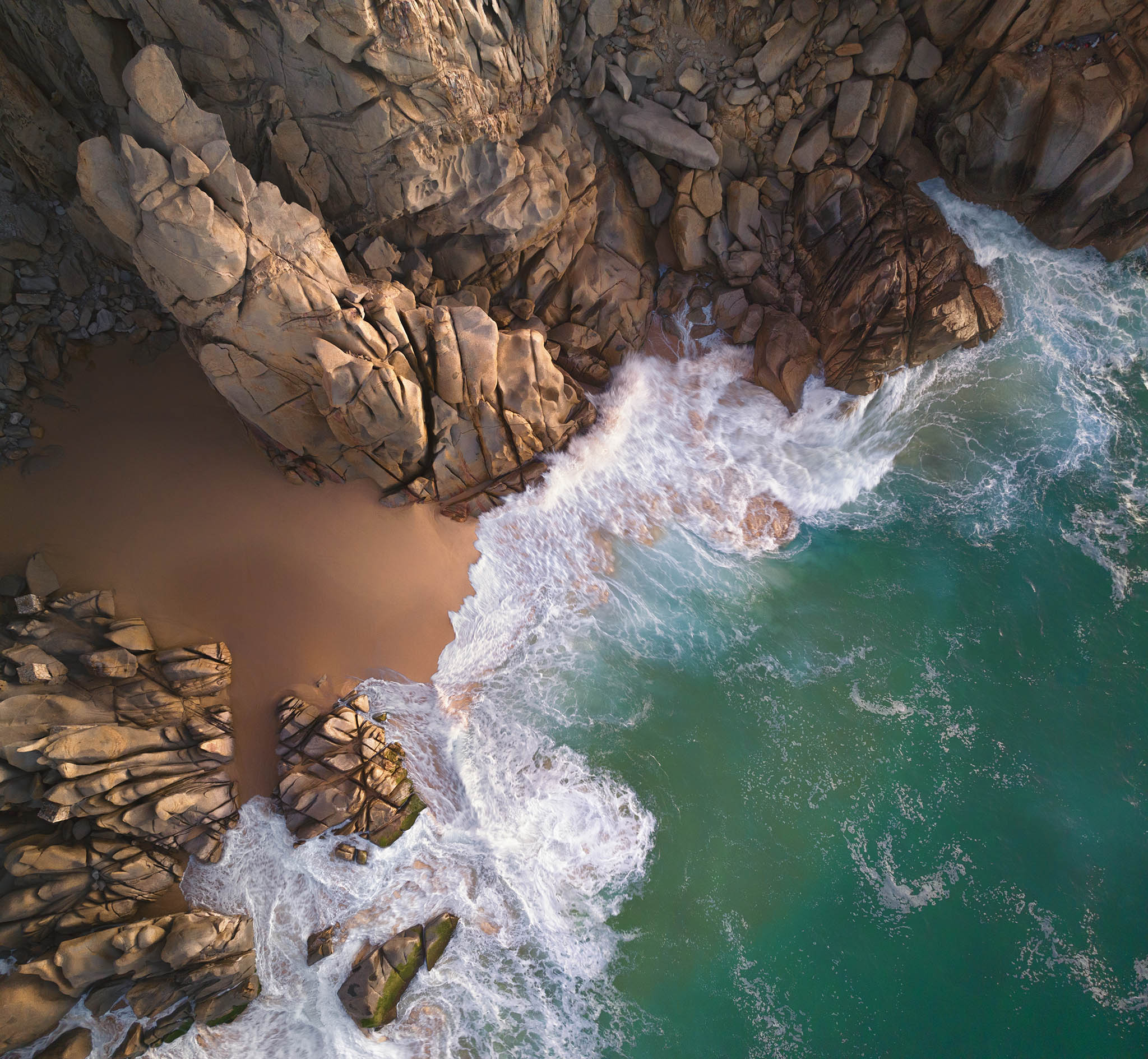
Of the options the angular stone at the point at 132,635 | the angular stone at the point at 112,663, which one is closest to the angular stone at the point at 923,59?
the angular stone at the point at 132,635

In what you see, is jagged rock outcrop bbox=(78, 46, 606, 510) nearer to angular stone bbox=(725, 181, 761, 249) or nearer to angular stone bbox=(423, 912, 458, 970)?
angular stone bbox=(725, 181, 761, 249)

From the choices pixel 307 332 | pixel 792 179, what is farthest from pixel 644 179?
pixel 307 332

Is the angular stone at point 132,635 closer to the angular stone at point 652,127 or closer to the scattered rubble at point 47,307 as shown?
the scattered rubble at point 47,307

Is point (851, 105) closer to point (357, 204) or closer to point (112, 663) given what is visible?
point (357, 204)

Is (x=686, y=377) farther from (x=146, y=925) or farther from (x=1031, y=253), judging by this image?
(x=146, y=925)

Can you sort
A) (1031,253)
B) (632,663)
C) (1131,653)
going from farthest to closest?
1. (1031,253)
2. (632,663)
3. (1131,653)

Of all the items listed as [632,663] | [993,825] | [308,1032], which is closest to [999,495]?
[993,825]
